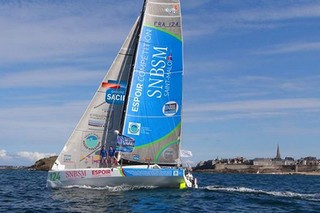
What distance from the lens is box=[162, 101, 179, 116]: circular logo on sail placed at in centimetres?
3703

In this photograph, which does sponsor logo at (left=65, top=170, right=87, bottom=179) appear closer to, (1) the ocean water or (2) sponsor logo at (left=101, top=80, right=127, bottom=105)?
(1) the ocean water

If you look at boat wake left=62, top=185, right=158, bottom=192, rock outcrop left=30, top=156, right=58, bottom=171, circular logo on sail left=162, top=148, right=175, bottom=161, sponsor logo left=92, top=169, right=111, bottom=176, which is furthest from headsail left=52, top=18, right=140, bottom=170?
rock outcrop left=30, top=156, right=58, bottom=171

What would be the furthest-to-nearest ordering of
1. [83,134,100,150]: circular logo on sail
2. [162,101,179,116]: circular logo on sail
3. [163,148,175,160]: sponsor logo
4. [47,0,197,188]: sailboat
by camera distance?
[162,101,179,116]: circular logo on sail
[163,148,175,160]: sponsor logo
[83,134,100,150]: circular logo on sail
[47,0,197,188]: sailboat

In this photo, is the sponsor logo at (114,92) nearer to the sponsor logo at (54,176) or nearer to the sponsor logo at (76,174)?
the sponsor logo at (76,174)

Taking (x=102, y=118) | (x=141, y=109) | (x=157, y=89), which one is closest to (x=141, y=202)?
(x=141, y=109)

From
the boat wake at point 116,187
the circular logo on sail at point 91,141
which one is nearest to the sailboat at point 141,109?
the circular logo on sail at point 91,141

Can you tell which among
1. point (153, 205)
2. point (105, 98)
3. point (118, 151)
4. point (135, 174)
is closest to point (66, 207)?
point (153, 205)

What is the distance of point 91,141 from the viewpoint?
3594 centimetres

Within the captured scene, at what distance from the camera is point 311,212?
25.6m

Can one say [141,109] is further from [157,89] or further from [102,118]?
[102,118]

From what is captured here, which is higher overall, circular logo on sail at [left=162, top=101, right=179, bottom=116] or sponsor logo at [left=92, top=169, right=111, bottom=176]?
circular logo on sail at [left=162, top=101, right=179, bottom=116]

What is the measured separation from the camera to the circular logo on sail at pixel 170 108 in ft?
121

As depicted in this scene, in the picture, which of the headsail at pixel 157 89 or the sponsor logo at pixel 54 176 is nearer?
the sponsor logo at pixel 54 176

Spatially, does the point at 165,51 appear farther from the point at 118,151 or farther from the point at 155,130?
the point at 118,151
